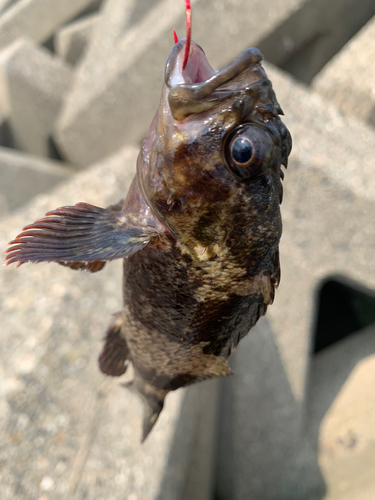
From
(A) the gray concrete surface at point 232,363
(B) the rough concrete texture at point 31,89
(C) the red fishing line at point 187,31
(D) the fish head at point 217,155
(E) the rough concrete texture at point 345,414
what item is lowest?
(E) the rough concrete texture at point 345,414

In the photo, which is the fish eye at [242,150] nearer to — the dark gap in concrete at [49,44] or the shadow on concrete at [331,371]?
the shadow on concrete at [331,371]

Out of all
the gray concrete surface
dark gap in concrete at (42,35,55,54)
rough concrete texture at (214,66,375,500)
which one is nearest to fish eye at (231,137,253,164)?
the gray concrete surface

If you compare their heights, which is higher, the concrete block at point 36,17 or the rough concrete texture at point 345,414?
the concrete block at point 36,17

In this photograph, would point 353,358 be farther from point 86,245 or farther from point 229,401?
point 86,245

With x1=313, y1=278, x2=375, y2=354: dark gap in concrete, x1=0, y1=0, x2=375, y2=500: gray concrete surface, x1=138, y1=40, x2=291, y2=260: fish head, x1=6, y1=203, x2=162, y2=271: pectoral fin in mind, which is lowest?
x1=313, y1=278, x2=375, y2=354: dark gap in concrete

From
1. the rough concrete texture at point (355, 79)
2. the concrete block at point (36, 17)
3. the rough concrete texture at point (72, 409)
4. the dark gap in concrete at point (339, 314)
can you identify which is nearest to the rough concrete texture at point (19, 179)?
the rough concrete texture at point (72, 409)

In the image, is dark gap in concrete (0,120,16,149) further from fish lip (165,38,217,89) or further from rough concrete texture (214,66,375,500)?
fish lip (165,38,217,89)
